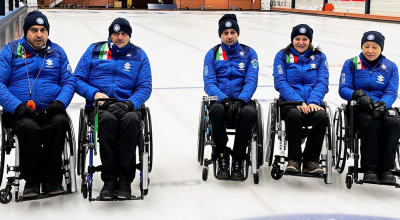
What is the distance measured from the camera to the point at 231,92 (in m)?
3.23

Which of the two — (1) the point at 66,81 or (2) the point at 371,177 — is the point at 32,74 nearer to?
(1) the point at 66,81

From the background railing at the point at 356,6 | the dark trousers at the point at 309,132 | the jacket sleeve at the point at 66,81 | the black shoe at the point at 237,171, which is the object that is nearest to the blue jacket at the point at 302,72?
the dark trousers at the point at 309,132

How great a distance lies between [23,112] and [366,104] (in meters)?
1.94

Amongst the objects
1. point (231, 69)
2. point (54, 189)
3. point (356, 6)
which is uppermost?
point (356, 6)

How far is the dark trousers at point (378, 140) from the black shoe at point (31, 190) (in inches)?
73.5

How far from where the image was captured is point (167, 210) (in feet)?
8.85

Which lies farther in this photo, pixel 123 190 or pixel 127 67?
pixel 127 67

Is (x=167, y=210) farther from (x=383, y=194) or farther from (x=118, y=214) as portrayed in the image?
(x=383, y=194)

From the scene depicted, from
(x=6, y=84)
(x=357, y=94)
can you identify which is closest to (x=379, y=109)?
(x=357, y=94)

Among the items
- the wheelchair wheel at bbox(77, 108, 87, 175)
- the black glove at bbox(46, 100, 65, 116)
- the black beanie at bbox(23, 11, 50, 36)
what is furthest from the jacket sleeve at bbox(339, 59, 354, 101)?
the black beanie at bbox(23, 11, 50, 36)

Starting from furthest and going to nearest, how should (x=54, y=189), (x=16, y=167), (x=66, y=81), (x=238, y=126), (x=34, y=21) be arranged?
(x=238, y=126) → (x=66, y=81) → (x=34, y=21) → (x=54, y=189) → (x=16, y=167)

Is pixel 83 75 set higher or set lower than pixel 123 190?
higher

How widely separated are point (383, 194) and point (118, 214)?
157 cm

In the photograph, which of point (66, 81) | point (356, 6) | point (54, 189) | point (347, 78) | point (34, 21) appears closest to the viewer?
point (54, 189)
